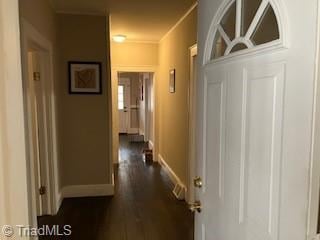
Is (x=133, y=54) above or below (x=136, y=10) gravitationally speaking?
below

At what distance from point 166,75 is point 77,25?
187 cm

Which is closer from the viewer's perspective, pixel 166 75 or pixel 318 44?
pixel 318 44

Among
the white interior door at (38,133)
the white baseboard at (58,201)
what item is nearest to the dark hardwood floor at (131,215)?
the white baseboard at (58,201)

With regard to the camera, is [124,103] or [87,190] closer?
[87,190]

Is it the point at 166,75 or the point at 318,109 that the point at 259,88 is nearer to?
the point at 318,109

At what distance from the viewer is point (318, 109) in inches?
27.5

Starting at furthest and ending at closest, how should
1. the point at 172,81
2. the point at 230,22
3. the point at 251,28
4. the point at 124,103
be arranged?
the point at 124,103
the point at 172,81
the point at 230,22
the point at 251,28

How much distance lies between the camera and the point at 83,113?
149 inches

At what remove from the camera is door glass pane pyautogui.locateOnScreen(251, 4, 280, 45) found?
913mm

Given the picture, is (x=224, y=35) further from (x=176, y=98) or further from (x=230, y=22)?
(x=176, y=98)

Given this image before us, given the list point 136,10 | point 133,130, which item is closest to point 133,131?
point 133,130

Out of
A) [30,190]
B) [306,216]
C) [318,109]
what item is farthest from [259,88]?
[30,190]

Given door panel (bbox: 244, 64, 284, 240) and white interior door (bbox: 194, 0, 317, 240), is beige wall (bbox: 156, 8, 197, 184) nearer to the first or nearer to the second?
white interior door (bbox: 194, 0, 317, 240)

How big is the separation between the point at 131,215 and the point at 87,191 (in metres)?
0.93
